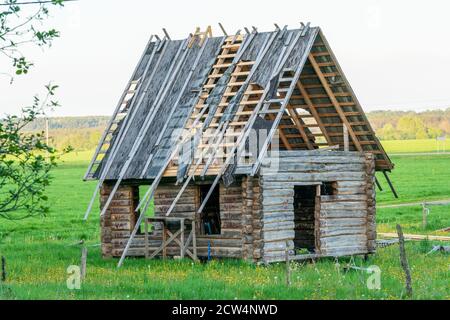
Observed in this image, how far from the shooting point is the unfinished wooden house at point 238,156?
2792 cm

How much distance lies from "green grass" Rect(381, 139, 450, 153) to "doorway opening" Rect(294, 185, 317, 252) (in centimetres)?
8079

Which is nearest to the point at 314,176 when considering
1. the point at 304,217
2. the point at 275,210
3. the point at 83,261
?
the point at 275,210

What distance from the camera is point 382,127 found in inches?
5463

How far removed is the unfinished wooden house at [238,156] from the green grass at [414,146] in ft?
270

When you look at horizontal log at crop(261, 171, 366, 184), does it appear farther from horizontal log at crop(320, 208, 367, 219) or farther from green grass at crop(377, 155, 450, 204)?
green grass at crop(377, 155, 450, 204)

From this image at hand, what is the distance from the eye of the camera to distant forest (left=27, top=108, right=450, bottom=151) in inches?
5089

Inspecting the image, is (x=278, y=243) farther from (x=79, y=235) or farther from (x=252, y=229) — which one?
(x=79, y=235)

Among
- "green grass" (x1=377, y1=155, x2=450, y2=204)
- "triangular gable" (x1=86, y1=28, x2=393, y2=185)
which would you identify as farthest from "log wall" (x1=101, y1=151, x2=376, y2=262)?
"green grass" (x1=377, y1=155, x2=450, y2=204)

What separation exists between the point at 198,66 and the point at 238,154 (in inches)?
179

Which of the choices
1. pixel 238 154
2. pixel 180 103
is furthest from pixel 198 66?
pixel 238 154

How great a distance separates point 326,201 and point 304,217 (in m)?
2.68

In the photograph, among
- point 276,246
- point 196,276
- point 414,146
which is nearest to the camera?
point 196,276

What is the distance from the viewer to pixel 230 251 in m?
28.1

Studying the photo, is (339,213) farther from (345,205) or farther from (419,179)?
(419,179)
